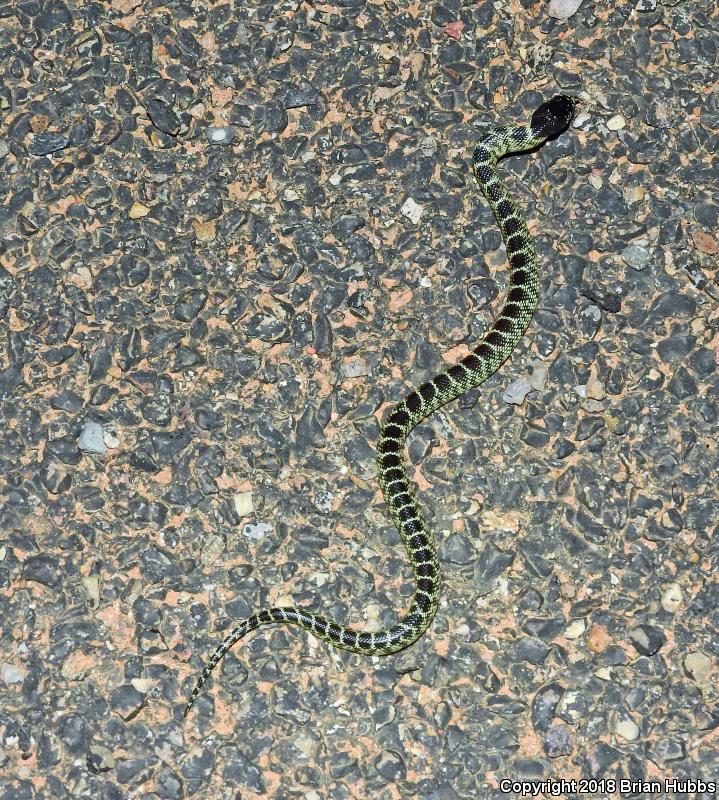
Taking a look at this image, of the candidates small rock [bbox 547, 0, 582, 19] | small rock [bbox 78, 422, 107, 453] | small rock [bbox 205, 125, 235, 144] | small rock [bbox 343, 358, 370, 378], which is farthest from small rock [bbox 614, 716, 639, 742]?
small rock [bbox 547, 0, 582, 19]

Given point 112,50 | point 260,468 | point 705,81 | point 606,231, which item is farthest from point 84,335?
point 705,81

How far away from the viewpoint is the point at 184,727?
555 centimetres

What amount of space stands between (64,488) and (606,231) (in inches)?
184

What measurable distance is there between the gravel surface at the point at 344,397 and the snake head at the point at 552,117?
0.16 m

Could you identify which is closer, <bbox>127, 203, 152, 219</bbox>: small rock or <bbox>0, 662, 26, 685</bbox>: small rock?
<bbox>0, 662, 26, 685</bbox>: small rock

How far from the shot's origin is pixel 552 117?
690 cm

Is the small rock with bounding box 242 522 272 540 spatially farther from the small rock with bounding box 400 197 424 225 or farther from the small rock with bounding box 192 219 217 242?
the small rock with bounding box 400 197 424 225

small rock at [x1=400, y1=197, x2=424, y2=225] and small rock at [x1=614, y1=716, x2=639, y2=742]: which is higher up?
small rock at [x1=400, y1=197, x2=424, y2=225]

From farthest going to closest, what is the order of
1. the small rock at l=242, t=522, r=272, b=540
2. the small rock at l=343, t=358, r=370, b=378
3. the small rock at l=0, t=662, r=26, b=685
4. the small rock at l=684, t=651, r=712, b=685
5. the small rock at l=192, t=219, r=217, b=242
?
the small rock at l=192, t=219, r=217, b=242 → the small rock at l=343, t=358, r=370, b=378 → the small rock at l=242, t=522, r=272, b=540 → the small rock at l=0, t=662, r=26, b=685 → the small rock at l=684, t=651, r=712, b=685

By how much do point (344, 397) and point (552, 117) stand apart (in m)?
2.86

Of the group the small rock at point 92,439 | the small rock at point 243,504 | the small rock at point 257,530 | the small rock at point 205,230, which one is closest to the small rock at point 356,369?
the small rock at point 243,504

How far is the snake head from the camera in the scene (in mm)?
6891

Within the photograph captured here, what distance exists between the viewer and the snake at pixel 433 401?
18.5ft

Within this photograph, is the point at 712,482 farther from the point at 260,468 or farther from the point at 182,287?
the point at 182,287
